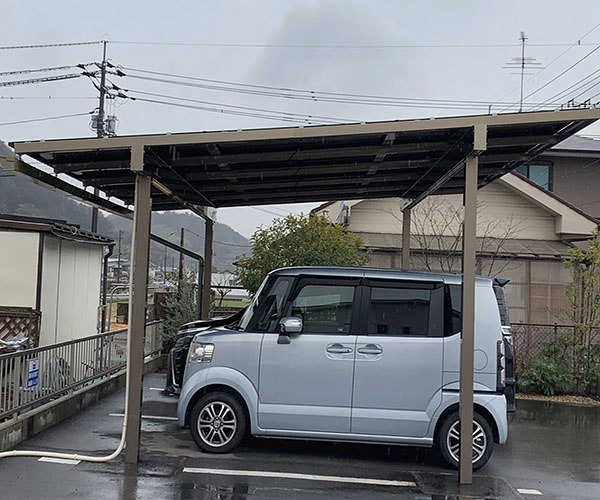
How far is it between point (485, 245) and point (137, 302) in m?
10.1

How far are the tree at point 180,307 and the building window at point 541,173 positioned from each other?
34.3 ft

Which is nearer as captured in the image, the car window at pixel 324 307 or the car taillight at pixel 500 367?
the car taillight at pixel 500 367

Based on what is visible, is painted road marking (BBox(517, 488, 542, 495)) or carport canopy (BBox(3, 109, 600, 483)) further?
carport canopy (BBox(3, 109, 600, 483))

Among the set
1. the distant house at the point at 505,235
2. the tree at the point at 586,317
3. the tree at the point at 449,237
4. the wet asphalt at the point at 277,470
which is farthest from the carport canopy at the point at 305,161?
the distant house at the point at 505,235

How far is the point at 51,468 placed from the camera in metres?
6.03

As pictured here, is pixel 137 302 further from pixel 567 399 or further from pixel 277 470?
pixel 567 399

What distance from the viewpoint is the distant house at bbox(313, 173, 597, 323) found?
14.3 meters

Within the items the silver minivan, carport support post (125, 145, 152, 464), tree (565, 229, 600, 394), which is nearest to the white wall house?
carport support post (125, 145, 152, 464)

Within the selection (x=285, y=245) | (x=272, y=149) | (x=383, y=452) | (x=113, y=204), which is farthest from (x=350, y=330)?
(x=285, y=245)

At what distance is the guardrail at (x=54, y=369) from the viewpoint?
21.9 feet

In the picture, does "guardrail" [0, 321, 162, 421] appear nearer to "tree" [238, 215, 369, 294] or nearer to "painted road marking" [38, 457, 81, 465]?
"painted road marking" [38, 457, 81, 465]

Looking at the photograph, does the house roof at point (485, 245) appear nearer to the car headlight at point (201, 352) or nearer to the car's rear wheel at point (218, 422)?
the car headlight at point (201, 352)

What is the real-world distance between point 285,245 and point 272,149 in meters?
4.72

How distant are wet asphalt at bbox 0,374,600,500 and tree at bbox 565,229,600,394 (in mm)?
3278
